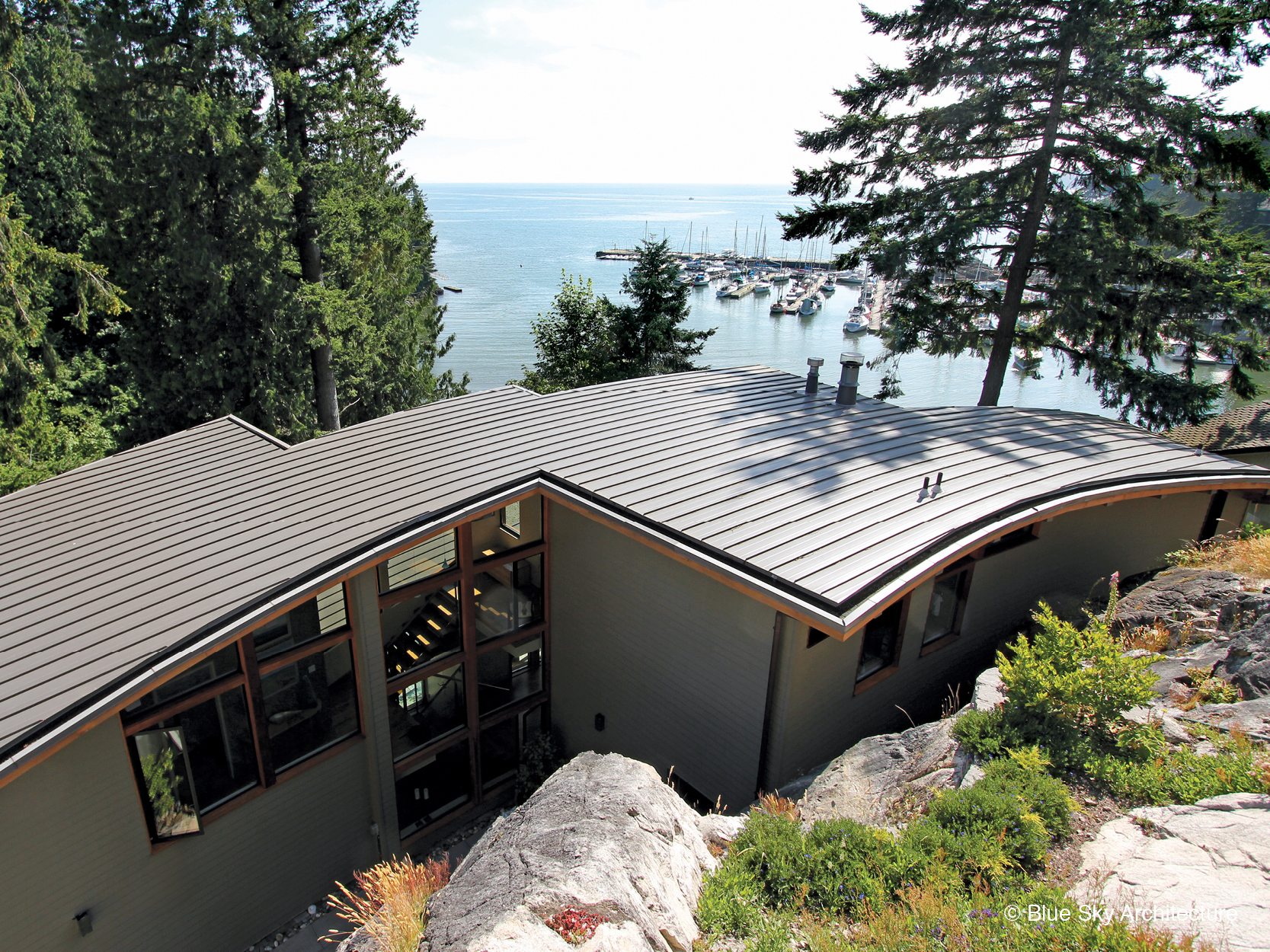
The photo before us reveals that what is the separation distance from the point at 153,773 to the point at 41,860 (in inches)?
41.6

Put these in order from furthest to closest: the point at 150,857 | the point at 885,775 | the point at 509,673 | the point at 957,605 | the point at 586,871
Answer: the point at 509,673
the point at 957,605
the point at 150,857
the point at 885,775
the point at 586,871

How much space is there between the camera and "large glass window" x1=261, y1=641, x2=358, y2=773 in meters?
8.45

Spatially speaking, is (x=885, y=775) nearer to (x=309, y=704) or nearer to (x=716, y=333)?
(x=309, y=704)

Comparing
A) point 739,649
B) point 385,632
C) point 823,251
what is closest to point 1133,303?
point 739,649

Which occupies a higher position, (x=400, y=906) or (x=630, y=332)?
(x=630, y=332)

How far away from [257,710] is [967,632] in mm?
9216

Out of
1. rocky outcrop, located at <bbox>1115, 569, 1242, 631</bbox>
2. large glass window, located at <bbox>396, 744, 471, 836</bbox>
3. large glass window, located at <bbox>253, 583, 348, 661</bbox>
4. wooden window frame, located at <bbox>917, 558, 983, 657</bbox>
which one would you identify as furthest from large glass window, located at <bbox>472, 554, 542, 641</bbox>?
rocky outcrop, located at <bbox>1115, 569, 1242, 631</bbox>

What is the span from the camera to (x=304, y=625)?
332 inches

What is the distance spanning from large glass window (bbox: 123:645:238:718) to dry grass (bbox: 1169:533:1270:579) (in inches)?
517

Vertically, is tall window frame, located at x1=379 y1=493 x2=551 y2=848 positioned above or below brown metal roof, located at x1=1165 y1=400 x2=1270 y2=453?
below

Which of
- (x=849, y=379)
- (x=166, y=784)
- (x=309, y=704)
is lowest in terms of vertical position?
(x=166, y=784)

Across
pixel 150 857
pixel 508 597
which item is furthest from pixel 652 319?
pixel 150 857

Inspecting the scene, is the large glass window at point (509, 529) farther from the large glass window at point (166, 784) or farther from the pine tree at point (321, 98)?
the pine tree at point (321, 98)

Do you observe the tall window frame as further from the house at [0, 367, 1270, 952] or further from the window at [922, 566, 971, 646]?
the window at [922, 566, 971, 646]
